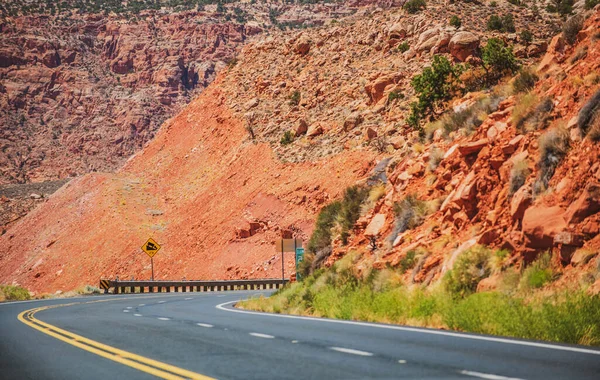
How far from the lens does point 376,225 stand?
21984 mm

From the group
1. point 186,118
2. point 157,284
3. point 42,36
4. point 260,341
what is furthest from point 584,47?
point 42,36

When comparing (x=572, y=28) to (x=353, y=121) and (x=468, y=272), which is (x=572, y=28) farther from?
(x=353, y=121)

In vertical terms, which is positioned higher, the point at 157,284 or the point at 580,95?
the point at 580,95

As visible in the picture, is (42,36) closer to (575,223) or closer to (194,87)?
(194,87)

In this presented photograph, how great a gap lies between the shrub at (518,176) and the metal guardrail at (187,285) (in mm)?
30277

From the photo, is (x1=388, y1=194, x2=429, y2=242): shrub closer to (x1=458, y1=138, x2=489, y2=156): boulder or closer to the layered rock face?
(x1=458, y1=138, x2=489, y2=156): boulder

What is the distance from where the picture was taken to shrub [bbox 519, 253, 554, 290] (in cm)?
1306

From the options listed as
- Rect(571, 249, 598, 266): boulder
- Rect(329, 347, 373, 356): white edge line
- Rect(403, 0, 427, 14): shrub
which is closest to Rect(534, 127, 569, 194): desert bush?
Rect(571, 249, 598, 266): boulder

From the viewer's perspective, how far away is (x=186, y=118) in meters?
79.9

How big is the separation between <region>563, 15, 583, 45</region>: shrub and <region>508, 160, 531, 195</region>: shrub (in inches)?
237

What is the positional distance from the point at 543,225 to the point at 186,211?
53.1 meters

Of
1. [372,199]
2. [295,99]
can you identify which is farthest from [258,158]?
[372,199]

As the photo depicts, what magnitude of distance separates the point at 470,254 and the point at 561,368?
7312mm

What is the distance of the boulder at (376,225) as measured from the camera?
71.0ft
